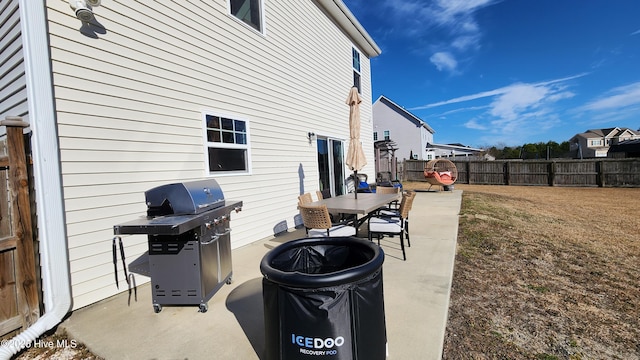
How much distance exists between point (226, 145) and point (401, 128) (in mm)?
22706

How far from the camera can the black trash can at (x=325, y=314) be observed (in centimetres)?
141

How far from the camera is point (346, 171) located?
889cm

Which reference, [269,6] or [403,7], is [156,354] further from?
[403,7]

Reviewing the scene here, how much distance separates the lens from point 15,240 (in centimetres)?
250

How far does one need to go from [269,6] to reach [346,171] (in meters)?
4.99

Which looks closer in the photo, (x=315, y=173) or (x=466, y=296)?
(x=466, y=296)

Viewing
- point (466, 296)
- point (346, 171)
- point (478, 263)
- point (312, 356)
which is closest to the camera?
point (312, 356)

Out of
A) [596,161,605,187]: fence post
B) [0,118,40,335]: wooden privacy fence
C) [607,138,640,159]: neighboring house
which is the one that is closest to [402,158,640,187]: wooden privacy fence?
[596,161,605,187]: fence post

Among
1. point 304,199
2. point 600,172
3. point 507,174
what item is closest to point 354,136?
point 304,199

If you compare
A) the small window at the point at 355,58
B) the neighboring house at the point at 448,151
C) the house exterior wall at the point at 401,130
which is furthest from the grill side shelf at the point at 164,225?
the neighboring house at the point at 448,151

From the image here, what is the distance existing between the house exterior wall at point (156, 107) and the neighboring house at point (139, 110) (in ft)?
0.04

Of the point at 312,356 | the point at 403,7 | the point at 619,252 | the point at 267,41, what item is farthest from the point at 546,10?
the point at 312,356

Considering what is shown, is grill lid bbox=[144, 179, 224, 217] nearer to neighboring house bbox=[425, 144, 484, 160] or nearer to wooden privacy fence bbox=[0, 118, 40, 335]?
wooden privacy fence bbox=[0, 118, 40, 335]

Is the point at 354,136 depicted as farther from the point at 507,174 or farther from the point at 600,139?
the point at 600,139
